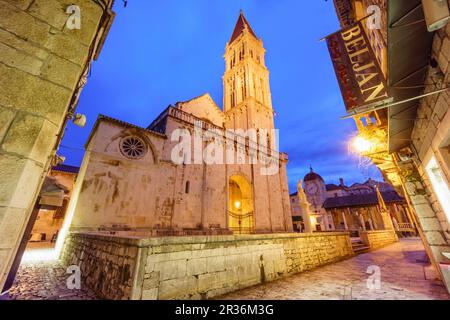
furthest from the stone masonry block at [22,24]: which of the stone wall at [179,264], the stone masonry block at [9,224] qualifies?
the stone wall at [179,264]

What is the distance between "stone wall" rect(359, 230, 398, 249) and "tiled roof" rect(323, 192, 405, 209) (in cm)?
775

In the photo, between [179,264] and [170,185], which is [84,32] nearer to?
[179,264]

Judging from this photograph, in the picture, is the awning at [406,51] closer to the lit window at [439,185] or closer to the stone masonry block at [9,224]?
the lit window at [439,185]

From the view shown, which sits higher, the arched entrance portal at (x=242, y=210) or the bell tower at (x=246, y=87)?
the bell tower at (x=246, y=87)

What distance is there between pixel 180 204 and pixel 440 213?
1166 centimetres

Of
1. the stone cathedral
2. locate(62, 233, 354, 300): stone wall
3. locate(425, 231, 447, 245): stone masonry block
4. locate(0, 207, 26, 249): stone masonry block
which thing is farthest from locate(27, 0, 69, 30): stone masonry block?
the stone cathedral

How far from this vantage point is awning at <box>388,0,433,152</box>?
2574mm

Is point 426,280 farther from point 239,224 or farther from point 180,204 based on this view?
point 239,224

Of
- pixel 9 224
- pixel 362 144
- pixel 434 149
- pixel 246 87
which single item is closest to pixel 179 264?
pixel 9 224

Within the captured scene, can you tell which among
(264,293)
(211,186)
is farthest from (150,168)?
(264,293)

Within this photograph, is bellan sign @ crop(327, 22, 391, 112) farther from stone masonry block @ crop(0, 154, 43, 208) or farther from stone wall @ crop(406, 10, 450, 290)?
stone masonry block @ crop(0, 154, 43, 208)

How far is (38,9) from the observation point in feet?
5.84

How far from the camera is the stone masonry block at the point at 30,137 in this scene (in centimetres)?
143

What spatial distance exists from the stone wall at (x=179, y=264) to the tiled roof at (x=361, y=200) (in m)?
25.2
